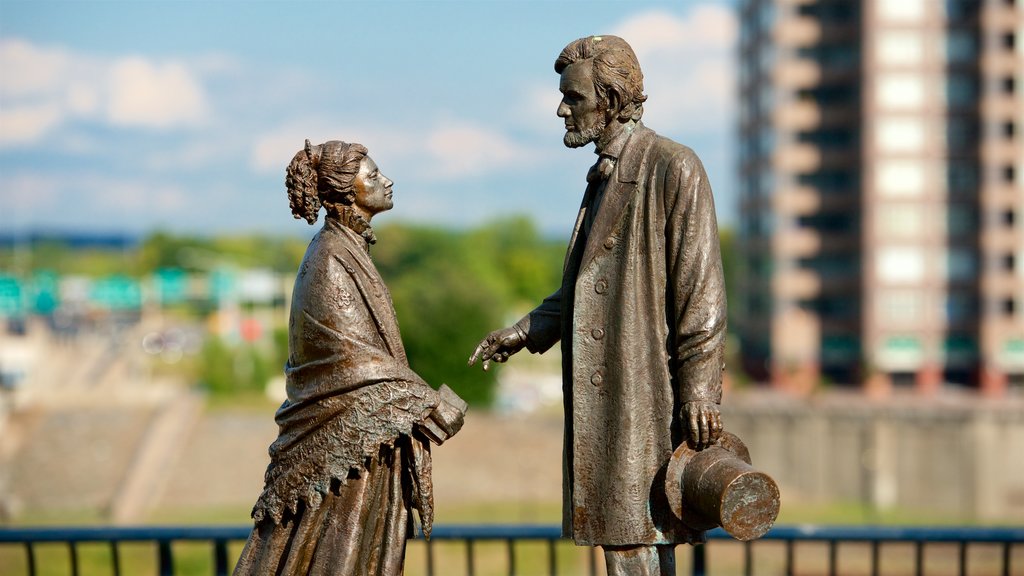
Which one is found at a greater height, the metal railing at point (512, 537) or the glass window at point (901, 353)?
the metal railing at point (512, 537)

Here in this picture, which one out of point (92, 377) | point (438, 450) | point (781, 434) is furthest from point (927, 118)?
point (92, 377)

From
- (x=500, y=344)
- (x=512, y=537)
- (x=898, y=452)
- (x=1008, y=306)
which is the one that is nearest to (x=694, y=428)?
(x=500, y=344)

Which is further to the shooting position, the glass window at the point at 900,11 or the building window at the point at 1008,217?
the glass window at the point at 900,11

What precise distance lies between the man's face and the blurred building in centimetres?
5491

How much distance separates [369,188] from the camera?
230 inches

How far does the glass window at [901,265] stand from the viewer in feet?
190

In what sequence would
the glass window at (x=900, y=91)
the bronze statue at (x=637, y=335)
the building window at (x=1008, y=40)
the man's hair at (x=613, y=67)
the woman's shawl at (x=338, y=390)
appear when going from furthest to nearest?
the glass window at (x=900, y=91) < the building window at (x=1008, y=40) < the woman's shawl at (x=338, y=390) < the man's hair at (x=613, y=67) < the bronze statue at (x=637, y=335)

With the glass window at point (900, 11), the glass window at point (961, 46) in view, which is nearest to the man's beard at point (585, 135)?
the glass window at point (900, 11)

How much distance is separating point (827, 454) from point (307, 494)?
50705mm

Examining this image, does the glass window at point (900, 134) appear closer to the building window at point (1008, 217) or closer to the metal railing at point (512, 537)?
the building window at point (1008, 217)

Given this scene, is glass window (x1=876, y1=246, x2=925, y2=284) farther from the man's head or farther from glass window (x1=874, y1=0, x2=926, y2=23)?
the man's head

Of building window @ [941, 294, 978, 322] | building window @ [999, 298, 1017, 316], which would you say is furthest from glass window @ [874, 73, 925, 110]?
building window @ [999, 298, 1017, 316]

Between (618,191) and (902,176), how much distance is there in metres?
56.8

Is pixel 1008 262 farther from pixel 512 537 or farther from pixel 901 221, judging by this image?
pixel 512 537
